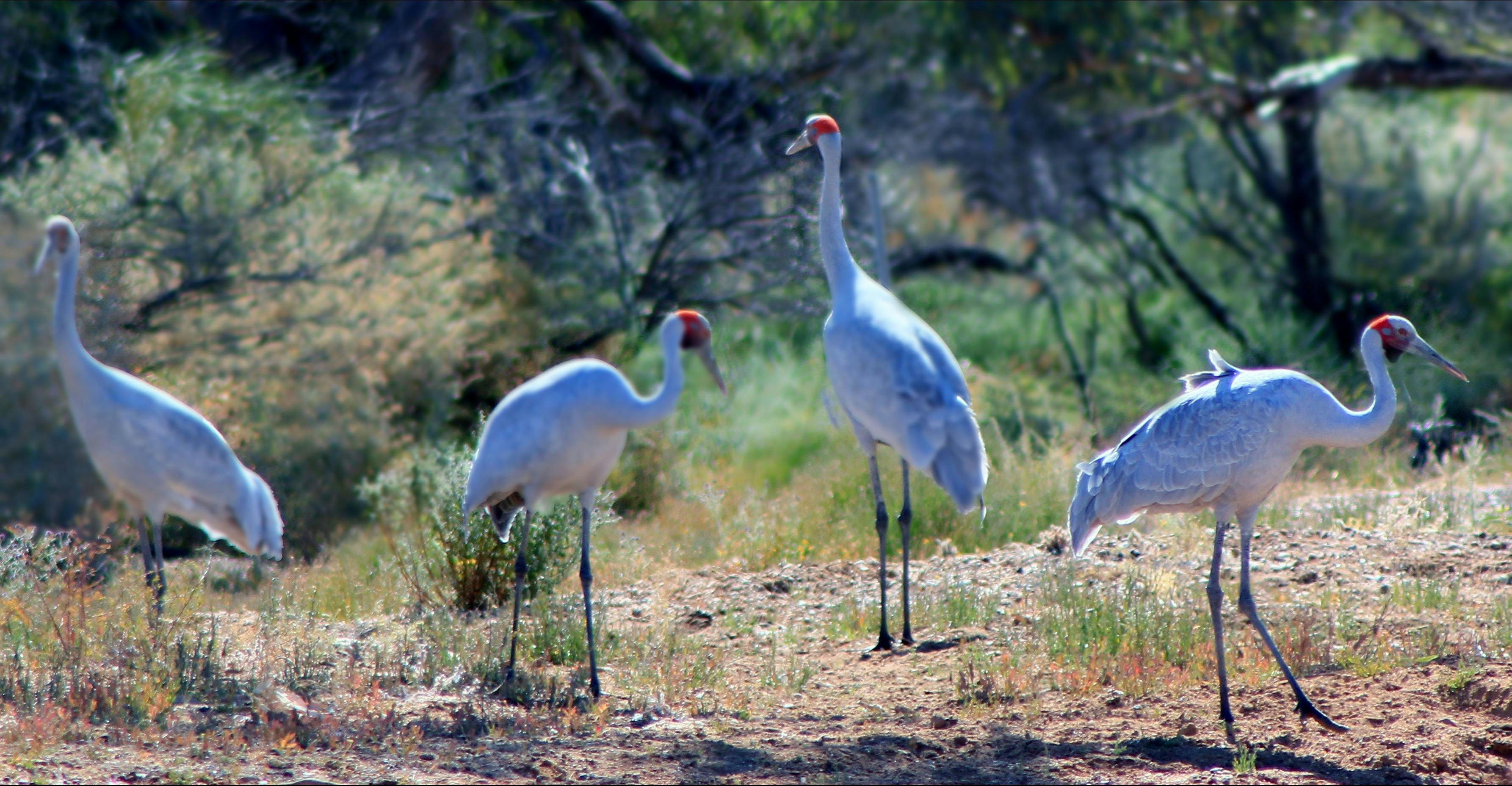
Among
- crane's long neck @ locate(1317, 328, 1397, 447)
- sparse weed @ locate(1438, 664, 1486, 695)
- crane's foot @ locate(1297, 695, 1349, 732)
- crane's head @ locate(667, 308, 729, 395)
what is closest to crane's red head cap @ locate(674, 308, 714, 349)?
crane's head @ locate(667, 308, 729, 395)

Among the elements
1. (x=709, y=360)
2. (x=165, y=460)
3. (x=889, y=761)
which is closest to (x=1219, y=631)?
(x=889, y=761)

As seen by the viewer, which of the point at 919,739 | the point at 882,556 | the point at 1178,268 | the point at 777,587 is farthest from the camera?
the point at 1178,268

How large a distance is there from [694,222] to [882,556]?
6.18 metres

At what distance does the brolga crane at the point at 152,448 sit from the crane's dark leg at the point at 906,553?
2.97 metres

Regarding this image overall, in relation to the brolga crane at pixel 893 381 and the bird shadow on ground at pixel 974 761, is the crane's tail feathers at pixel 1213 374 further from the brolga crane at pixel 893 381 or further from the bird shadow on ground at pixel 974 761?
the bird shadow on ground at pixel 974 761

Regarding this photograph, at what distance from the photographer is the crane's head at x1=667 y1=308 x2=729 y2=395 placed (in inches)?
224

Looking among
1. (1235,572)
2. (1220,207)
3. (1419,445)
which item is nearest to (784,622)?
(1235,572)

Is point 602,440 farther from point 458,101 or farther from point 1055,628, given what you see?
point 458,101

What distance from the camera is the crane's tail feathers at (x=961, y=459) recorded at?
572 cm

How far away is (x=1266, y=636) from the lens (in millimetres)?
5883

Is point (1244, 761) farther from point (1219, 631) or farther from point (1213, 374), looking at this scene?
point (1213, 374)

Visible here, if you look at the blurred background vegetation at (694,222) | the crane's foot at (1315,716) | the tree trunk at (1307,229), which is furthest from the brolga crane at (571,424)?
the tree trunk at (1307,229)

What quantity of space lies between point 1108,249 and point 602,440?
43.8 ft

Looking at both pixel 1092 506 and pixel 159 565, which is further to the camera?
pixel 1092 506
